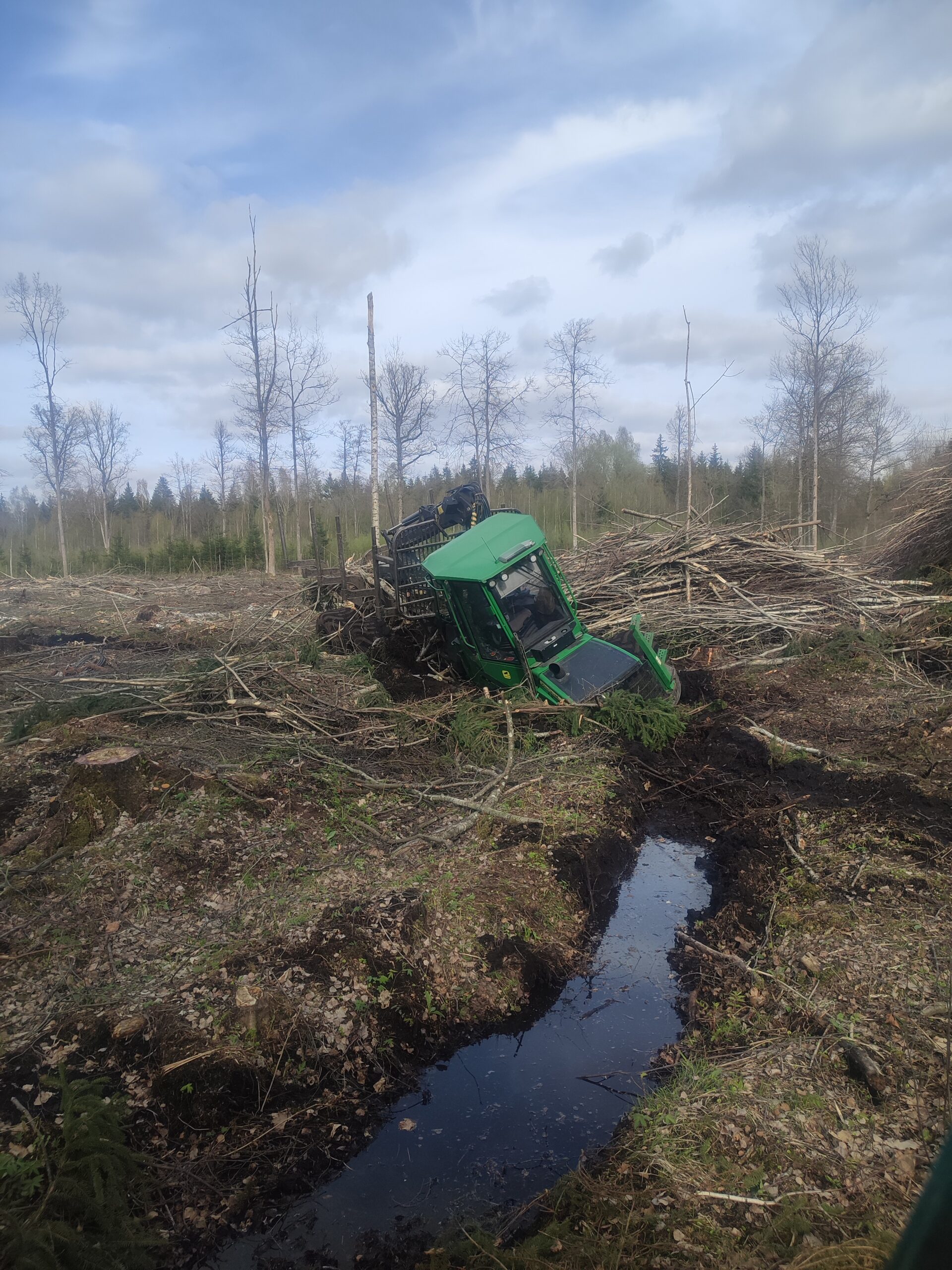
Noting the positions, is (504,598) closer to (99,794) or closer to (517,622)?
(517,622)

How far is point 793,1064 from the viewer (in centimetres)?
401

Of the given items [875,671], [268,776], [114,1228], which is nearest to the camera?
[114,1228]

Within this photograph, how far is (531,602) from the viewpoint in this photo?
30.7 feet

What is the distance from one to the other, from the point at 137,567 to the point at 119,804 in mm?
27997

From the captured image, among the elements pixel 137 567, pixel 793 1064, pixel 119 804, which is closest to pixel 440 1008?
pixel 793 1064

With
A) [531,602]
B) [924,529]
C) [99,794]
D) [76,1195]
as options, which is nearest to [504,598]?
[531,602]

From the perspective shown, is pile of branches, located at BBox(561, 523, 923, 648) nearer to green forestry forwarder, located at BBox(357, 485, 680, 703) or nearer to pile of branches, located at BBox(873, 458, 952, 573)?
pile of branches, located at BBox(873, 458, 952, 573)

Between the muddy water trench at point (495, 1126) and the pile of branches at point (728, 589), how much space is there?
308 inches

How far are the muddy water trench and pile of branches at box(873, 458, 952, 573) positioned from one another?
1090 cm

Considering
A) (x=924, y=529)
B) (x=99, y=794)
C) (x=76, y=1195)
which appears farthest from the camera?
(x=924, y=529)

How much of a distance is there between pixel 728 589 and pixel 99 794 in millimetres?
11457

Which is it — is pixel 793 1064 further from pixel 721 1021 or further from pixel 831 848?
pixel 831 848

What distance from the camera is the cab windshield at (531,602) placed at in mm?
9000

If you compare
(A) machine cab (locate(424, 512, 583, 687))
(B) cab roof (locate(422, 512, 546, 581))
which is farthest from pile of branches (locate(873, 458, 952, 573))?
(B) cab roof (locate(422, 512, 546, 581))
